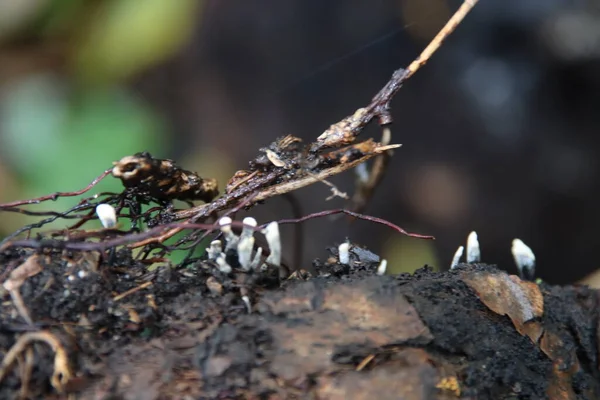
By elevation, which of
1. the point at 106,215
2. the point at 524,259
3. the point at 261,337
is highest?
the point at 106,215

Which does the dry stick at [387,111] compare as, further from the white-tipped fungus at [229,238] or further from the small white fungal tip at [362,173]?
the white-tipped fungus at [229,238]

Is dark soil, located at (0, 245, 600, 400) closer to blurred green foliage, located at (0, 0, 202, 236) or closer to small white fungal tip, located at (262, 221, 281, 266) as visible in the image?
small white fungal tip, located at (262, 221, 281, 266)

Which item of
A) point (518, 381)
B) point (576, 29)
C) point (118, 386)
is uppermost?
point (576, 29)

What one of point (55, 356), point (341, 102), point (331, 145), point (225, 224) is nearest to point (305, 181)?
point (331, 145)

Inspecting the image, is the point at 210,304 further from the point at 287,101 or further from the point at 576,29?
the point at 576,29

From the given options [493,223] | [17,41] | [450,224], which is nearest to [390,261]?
[450,224]

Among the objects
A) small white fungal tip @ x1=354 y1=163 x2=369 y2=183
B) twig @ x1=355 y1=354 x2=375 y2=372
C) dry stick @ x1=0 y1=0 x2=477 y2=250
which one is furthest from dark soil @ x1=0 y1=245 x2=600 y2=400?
small white fungal tip @ x1=354 y1=163 x2=369 y2=183

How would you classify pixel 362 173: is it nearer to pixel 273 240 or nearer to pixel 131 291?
pixel 273 240
